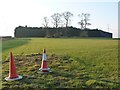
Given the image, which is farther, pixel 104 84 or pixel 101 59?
pixel 101 59

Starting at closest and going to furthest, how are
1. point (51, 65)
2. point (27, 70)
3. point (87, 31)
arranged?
point (27, 70), point (51, 65), point (87, 31)

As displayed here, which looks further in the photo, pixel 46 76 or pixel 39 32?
pixel 39 32

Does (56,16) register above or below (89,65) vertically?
above

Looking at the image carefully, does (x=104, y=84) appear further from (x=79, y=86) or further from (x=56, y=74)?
(x=56, y=74)

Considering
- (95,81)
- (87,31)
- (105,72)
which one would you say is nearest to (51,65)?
(105,72)

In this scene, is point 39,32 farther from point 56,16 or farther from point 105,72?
point 105,72

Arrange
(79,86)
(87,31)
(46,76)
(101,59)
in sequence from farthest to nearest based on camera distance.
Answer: (87,31) → (101,59) → (46,76) → (79,86)

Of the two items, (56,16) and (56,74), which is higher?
(56,16)

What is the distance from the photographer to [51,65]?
31.6ft

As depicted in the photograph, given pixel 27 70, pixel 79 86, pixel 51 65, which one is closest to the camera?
pixel 79 86

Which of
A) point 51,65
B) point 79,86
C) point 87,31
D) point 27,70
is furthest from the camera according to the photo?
point 87,31

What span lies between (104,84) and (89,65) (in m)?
2.72

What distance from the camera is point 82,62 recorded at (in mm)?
10016

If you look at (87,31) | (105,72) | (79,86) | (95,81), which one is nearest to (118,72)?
(105,72)
